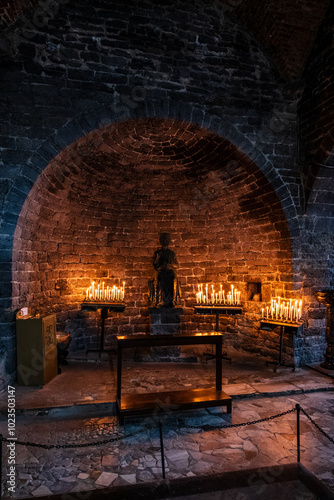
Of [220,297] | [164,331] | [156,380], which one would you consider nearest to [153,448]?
[156,380]

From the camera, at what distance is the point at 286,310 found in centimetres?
621

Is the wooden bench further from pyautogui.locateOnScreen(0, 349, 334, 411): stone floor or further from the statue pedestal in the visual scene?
the statue pedestal

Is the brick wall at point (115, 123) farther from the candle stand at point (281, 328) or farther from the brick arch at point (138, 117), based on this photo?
the candle stand at point (281, 328)

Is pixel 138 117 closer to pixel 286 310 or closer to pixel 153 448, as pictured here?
pixel 286 310

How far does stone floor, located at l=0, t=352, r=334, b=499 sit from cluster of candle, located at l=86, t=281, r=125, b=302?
67.0 inches

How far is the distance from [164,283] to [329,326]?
3.32 metres

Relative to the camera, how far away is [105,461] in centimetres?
345

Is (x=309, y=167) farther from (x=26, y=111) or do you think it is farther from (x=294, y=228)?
(x=26, y=111)

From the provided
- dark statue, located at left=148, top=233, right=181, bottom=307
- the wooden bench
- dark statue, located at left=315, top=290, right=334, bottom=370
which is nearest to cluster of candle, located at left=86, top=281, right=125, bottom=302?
dark statue, located at left=148, top=233, right=181, bottom=307

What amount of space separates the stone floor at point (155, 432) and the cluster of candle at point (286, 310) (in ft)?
3.28

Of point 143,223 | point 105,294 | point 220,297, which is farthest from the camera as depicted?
point 143,223

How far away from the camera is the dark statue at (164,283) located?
704cm

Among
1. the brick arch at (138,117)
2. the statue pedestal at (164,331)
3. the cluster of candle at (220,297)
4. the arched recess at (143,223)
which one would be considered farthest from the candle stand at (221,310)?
the brick arch at (138,117)

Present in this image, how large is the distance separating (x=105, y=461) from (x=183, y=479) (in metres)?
0.93
